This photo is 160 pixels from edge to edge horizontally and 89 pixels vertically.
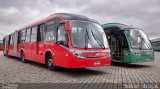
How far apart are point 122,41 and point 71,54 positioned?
6.02 m

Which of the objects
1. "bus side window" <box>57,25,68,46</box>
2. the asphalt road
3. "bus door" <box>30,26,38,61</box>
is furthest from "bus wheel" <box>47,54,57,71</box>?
"bus door" <box>30,26,38,61</box>

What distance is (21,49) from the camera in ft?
62.7

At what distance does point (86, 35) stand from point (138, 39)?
5593mm

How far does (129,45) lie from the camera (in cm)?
1488

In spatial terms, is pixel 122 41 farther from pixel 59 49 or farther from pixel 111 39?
pixel 59 49

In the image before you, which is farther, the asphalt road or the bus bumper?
the bus bumper

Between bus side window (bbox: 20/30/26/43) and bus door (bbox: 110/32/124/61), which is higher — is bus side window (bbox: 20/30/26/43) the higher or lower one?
the higher one

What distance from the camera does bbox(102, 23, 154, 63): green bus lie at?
14.8 meters

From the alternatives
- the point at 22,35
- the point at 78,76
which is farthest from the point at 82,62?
the point at 22,35

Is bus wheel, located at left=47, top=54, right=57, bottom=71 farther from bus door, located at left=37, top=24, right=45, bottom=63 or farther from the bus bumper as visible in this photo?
the bus bumper

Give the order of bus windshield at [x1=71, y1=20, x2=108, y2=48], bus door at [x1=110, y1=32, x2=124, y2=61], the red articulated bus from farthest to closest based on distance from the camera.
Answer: bus door at [x1=110, y1=32, x2=124, y2=61] → bus windshield at [x1=71, y1=20, x2=108, y2=48] → the red articulated bus

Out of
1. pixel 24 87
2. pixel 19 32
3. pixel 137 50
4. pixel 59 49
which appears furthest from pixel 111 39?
pixel 24 87

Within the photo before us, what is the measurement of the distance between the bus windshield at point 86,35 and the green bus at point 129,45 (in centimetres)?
374

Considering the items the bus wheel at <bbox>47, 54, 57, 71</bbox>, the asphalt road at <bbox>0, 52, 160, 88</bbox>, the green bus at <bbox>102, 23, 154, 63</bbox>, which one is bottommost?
the asphalt road at <bbox>0, 52, 160, 88</bbox>
